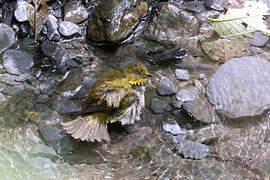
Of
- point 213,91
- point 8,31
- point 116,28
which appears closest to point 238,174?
point 213,91

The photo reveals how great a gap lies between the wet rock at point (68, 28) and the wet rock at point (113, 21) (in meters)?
0.19

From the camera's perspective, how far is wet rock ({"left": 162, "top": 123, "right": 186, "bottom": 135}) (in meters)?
4.30

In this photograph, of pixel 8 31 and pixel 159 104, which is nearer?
pixel 159 104

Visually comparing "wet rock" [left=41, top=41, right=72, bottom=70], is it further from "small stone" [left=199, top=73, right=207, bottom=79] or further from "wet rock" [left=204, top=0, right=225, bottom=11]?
"wet rock" [left=204, top=0, right=225, bottom=11]

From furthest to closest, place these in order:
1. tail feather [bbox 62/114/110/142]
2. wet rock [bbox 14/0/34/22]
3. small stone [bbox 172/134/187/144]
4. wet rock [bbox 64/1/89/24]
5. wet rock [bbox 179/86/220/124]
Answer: wet rock [bbox 64/1/89/24], wet rock [bbox 14/0/34/22], wet rock [bbox 179/86/220/124], small stone [bbox 172/134/187/144], tail feather [bbox 62/114/110/142]

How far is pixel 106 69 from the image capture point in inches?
190

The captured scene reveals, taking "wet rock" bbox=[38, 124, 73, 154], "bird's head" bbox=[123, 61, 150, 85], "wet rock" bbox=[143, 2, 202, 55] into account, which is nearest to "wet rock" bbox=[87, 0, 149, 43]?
"wet rock" bbox=[143, 2, 202, 55]

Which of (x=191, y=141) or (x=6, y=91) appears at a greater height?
(x=6, y=91)

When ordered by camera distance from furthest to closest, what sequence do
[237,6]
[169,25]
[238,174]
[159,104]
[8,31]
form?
[237,6], [169,25], [8,31], [159,104], [238,174]

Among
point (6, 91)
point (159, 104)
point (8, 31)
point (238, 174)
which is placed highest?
point (8, 31)

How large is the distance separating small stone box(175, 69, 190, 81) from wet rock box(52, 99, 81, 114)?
4.38 ft

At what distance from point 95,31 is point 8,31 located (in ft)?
3.59

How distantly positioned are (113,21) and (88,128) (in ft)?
5.53

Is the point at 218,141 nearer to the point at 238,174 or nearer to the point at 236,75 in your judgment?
the point at 238,174
